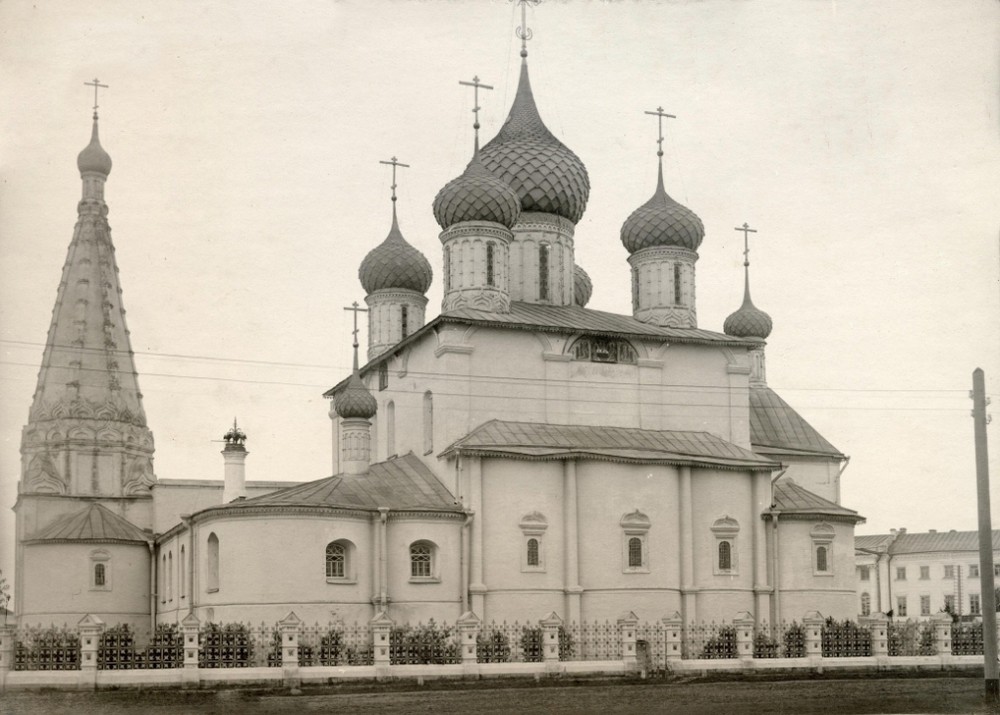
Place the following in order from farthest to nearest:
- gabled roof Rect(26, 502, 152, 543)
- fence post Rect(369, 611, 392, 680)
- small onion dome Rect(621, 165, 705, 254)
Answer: small onion dome Rect(621, 165, 705, 254) → gabled roof Rect(26, 502, 152, 543) → fence post Rect(369, 611, 392, 680)

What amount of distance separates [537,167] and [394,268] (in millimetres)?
A: 5020

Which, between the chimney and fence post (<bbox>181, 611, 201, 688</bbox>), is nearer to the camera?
fence post (<bbox>181, 611, 201, 688</bbox>)

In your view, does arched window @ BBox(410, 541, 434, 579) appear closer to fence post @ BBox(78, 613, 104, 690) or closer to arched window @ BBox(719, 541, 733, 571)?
arched window @ BBox(719, 541, 733, 571)

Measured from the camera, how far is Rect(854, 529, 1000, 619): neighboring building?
5341 centimetres

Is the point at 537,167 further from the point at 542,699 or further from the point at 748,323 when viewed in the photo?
the point at 542,699

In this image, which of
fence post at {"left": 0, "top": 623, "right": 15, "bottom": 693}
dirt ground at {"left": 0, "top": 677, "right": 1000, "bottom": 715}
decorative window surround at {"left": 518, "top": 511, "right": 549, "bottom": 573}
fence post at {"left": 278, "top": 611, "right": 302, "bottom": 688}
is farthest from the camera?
decorative window surround at {"left": 518, "top": 511, "right": 549, "bottom": 573}

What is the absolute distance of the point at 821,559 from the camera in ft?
96.3

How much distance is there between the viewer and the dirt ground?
17.3 metres

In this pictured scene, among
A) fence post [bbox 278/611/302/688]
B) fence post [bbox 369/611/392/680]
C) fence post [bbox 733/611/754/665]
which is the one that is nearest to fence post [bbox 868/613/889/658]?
fence post [bbox 733/611/754/665]

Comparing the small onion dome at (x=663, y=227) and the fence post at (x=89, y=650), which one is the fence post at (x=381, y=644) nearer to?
the fence post at (x=89, y=650)

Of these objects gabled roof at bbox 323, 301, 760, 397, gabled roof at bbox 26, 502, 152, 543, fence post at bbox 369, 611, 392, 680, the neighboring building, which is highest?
gabled roof at bbox 323, 301, 760, 397

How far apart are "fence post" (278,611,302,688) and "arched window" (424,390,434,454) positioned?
8.34m

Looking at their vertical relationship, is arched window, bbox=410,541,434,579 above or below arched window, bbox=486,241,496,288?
below

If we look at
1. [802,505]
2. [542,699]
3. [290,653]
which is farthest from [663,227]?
[542,699]
